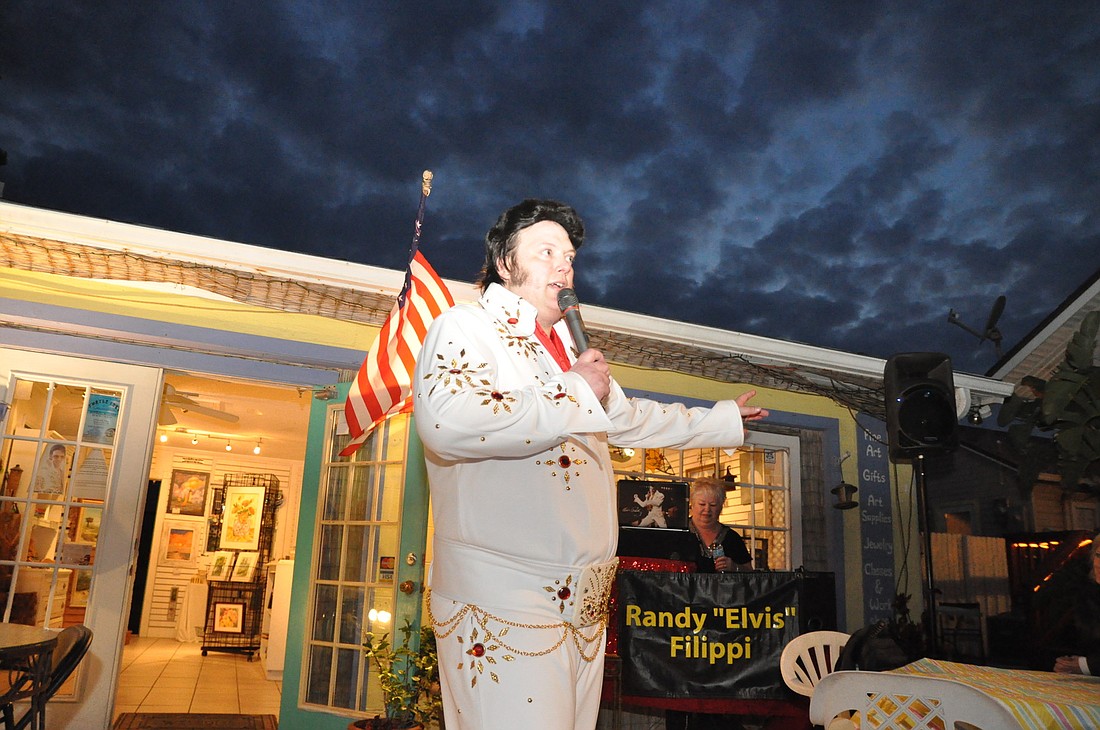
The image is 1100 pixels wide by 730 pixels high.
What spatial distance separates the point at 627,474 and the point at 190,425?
6569 millimetres

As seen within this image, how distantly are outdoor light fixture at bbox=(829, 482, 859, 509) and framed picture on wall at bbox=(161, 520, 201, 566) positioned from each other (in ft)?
29.7

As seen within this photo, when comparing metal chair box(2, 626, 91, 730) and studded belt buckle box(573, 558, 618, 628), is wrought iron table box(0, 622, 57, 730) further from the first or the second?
studded belt buckle box(573, 558, 618, 628)

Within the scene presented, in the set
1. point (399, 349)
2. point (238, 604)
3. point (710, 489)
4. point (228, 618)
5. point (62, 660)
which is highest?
point (399, 349)

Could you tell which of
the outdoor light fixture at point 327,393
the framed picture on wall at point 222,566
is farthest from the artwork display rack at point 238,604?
the outdoor light fixture at point 327,393

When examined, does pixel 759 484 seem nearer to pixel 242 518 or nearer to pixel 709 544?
pixel 709 544

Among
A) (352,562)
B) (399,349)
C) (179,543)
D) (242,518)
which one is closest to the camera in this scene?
(399,349)

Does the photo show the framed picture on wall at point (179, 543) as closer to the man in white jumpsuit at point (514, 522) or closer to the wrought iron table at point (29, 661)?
the wrought iron table at point (29, 661)

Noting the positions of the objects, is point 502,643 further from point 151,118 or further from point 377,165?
point 151,118

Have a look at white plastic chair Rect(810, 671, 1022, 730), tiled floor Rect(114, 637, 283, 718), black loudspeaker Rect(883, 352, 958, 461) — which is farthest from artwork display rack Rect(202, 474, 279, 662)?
white plastic chair Rect(810, 671, 1022, 730)

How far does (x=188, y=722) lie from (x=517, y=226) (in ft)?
16.1

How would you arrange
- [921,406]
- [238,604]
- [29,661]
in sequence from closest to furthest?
[29,661] → [921,406] → [238,604]

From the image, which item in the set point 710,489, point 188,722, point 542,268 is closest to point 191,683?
point 188,722

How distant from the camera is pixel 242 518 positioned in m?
11.3

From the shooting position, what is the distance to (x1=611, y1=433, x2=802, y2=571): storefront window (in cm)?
618
